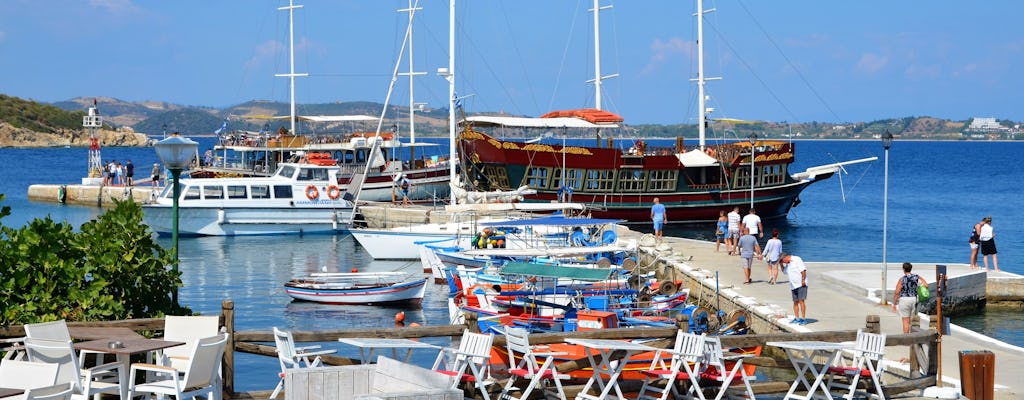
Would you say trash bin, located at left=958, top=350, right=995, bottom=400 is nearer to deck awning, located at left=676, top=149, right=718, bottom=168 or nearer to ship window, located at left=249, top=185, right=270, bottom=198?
ship window, located at left=249, top=185, right=270, bottom=198

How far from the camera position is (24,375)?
9.68 meters

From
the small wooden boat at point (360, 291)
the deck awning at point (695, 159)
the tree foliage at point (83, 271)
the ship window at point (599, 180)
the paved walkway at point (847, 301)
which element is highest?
the deck awning at point (695, 159)

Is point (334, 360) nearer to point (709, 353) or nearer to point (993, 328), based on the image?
point (709, 353)

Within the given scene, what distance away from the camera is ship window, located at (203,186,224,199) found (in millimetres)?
48938

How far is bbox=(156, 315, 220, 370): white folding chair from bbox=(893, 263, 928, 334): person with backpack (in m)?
9.88

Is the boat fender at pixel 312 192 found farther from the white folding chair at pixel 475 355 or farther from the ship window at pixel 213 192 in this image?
the white folding chair at pixel 475 355

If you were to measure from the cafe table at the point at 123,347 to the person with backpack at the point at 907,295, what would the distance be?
10.5m

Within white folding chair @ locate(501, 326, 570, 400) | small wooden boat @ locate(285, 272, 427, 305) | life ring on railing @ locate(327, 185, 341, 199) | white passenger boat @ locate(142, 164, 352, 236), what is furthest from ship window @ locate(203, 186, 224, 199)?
white folding chair @ locate(501, 326, 570, 400)

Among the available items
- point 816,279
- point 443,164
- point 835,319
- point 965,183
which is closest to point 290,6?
point 443,164

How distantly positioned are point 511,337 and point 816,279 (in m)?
15.4

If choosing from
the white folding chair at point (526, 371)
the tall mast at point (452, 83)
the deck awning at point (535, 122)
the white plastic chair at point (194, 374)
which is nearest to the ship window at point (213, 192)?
the tall mast at point (452, 83)

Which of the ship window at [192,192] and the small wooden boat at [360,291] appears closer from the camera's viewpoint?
the small wooden boat at [360,291]

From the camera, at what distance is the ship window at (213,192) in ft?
161

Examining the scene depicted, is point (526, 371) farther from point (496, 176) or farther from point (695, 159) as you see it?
point (496, 176)
